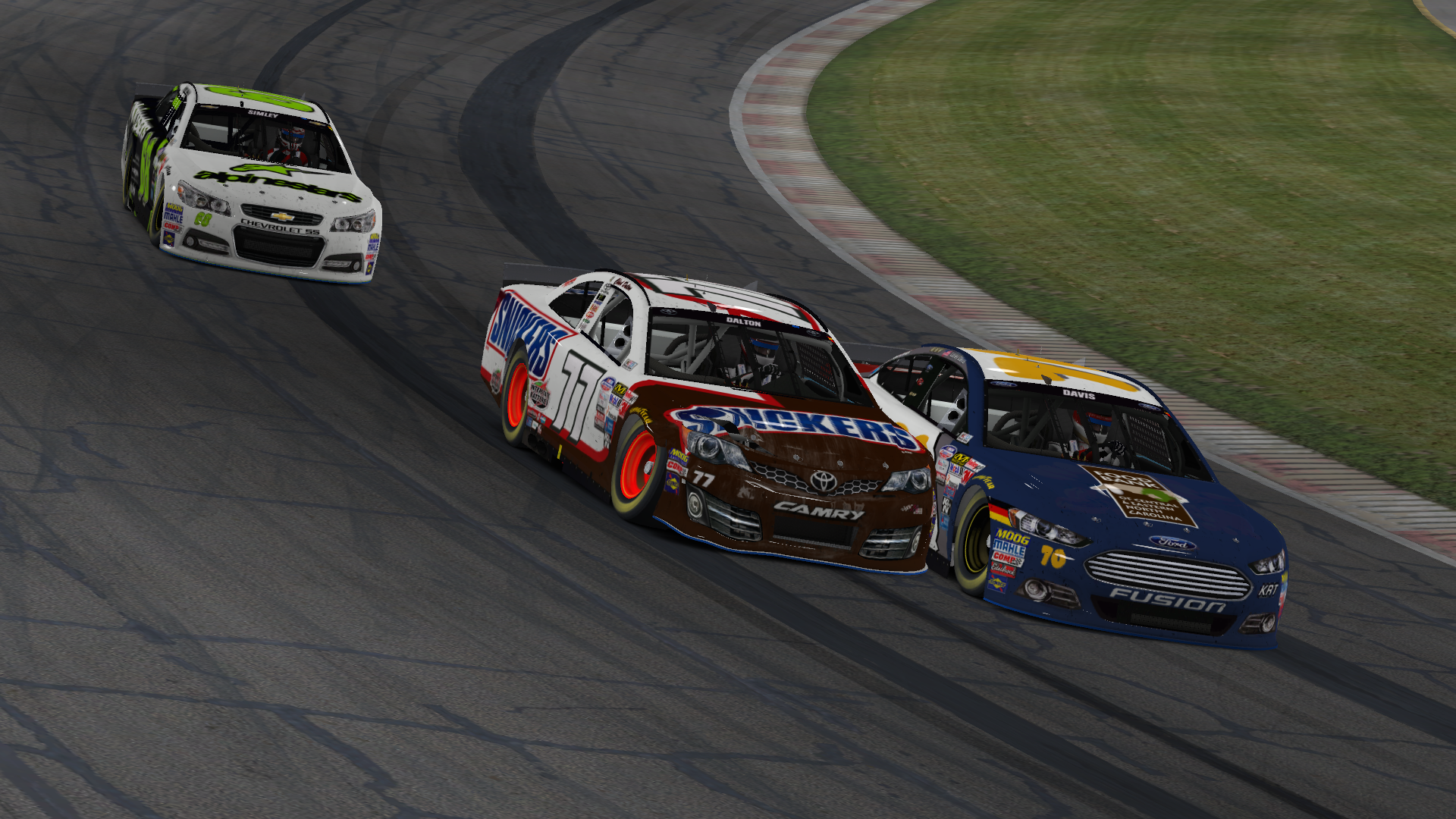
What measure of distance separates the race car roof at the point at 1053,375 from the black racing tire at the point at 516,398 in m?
2.97

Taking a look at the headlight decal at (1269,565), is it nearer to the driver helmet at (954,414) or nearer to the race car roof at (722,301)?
the driver helmet at (954,414)

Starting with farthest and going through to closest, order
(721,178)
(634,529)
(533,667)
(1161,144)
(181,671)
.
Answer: (1161,144) < (721,178) < (634,529) < (533,667) < (181,671)

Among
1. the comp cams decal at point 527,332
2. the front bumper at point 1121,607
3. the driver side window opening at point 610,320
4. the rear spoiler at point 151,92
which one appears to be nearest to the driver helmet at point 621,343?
the driver side window opening at point 610,320

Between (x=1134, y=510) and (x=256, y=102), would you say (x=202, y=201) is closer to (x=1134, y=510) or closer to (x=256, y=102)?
(x=256, y=102)

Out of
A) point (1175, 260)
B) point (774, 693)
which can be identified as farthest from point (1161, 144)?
point (774, 693)

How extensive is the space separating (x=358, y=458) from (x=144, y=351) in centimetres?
262

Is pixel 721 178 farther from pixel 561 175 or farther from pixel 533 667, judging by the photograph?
pixel 533 667

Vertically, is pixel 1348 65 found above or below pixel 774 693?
above

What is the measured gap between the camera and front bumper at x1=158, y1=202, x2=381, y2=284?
13242 millimetres

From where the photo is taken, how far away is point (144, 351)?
11.1 metres

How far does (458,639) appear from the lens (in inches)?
274

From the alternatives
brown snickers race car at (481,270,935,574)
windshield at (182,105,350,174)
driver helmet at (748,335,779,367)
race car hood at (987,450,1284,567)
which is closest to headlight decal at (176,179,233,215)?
windshield at (182,105,350,174)

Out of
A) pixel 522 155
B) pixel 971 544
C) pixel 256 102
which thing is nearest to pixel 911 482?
pixel 971 544

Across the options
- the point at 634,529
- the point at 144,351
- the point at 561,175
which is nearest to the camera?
the point at 634,529
